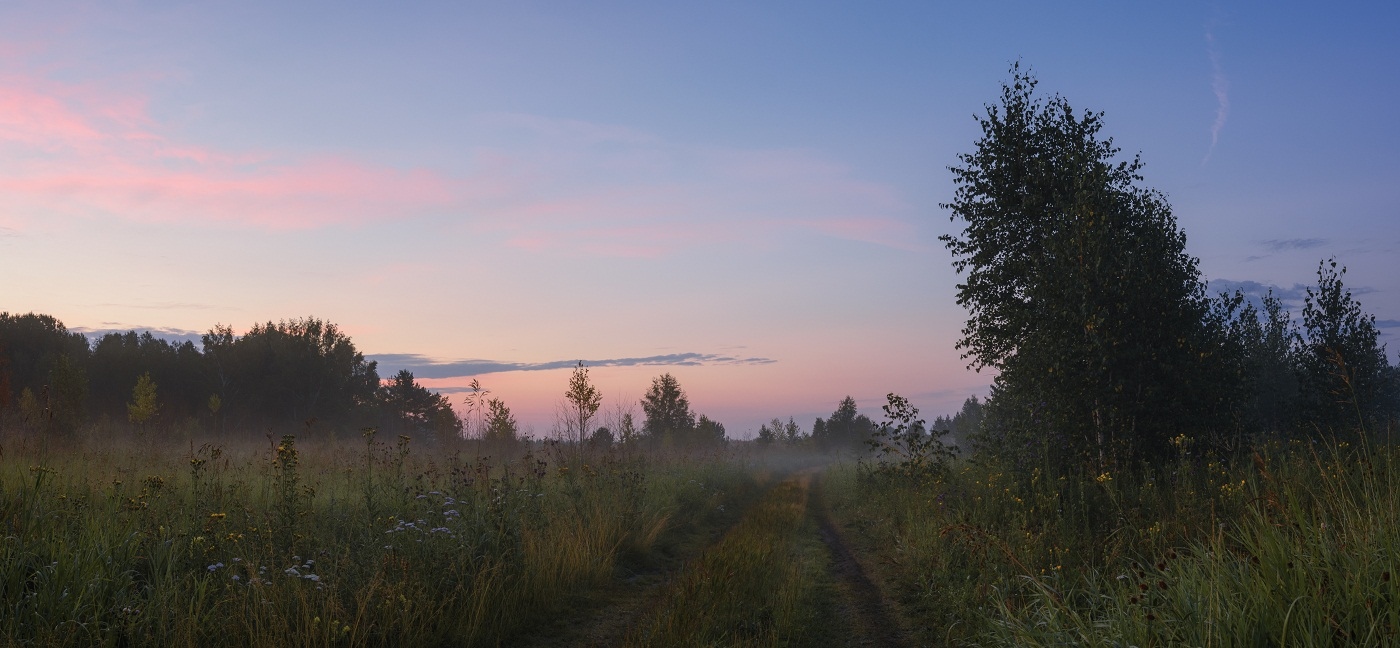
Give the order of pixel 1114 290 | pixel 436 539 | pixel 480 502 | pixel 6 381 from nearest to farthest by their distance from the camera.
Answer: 1. pixel 436 539
2. pixel 480 502
3. pixel 1114 290
4. pixel 6 381

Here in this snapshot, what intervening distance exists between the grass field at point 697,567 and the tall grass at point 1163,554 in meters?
0.03

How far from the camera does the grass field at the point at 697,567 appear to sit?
4.14 metres

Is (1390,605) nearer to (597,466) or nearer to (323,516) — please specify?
(323,516)

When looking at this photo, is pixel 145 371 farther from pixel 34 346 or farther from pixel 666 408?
pixel 666 408

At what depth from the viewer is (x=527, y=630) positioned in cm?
693

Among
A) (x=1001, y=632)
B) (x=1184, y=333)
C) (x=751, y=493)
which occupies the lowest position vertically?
(x=751, y=493)

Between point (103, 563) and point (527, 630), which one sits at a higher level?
point (103, 563)

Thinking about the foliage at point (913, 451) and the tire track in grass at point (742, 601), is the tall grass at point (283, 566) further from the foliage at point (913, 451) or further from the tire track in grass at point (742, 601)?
the foliage at point (913, 451)

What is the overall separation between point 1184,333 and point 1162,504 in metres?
4.91

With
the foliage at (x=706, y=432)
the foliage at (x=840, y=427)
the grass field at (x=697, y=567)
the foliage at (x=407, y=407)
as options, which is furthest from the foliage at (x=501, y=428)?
the foliage at (x=840, y=427)

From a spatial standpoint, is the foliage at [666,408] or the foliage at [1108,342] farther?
the foliage at [666,408]

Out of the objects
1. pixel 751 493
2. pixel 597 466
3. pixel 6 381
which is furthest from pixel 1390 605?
pixel 6 381

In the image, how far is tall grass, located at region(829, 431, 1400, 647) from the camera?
3654 millimetres

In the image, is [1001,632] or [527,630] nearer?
[1001,632]
